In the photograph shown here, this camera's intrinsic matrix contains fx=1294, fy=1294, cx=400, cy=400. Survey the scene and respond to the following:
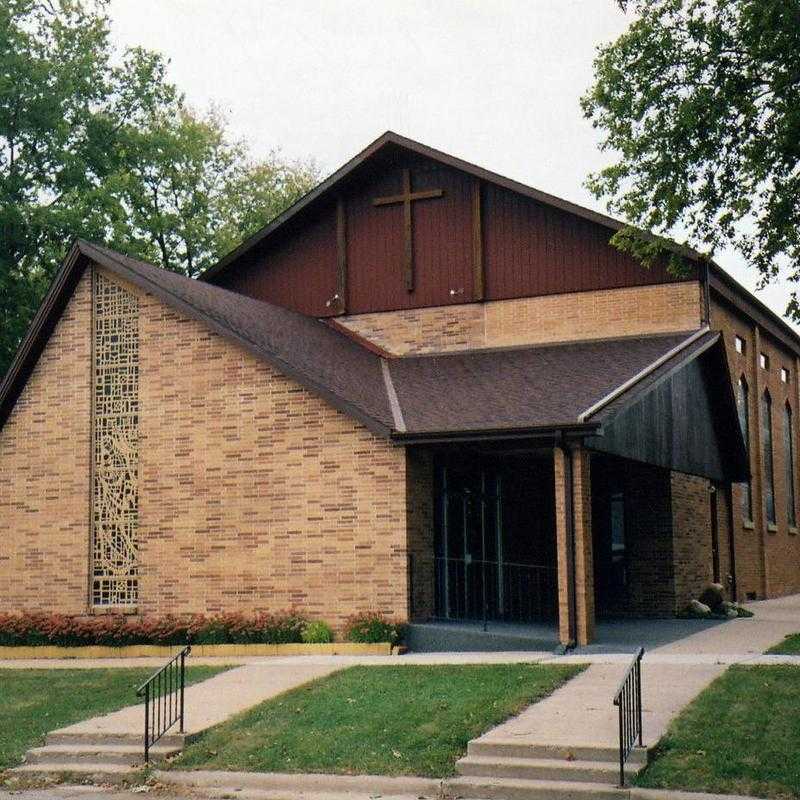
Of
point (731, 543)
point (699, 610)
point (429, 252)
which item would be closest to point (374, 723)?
point (699, 610)

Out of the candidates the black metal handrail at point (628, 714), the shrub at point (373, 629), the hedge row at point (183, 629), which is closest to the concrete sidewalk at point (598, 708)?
the black metal handrail at point (628, 714)

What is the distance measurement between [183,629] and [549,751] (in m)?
9.49

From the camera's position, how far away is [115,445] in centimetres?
2141

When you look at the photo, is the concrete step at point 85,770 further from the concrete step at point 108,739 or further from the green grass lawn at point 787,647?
the green grass lawn at point 787,647

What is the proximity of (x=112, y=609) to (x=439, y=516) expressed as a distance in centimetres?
551

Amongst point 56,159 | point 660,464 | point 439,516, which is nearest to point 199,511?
point 439,516

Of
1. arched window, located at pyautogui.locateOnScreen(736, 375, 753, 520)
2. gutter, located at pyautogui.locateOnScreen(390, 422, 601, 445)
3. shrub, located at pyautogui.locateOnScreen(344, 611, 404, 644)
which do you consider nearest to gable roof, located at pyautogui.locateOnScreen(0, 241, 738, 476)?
gutter, located at pyautogui.locateOnScreen(390, 422, 601, 445)

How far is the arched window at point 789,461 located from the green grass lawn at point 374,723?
21.7m

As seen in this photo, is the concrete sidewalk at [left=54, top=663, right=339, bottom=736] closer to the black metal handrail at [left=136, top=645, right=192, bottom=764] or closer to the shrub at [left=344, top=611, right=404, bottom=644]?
the black metal handrail at [left=136, top=645, right=192, bottom=764]

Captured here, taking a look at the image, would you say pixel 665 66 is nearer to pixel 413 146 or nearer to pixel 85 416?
pixel 413 146

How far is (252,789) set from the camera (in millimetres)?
11562

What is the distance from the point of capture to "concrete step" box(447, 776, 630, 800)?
10562mm

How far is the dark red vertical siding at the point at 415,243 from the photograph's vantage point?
83.4ft

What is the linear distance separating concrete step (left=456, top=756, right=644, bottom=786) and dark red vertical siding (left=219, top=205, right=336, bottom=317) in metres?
16.1
